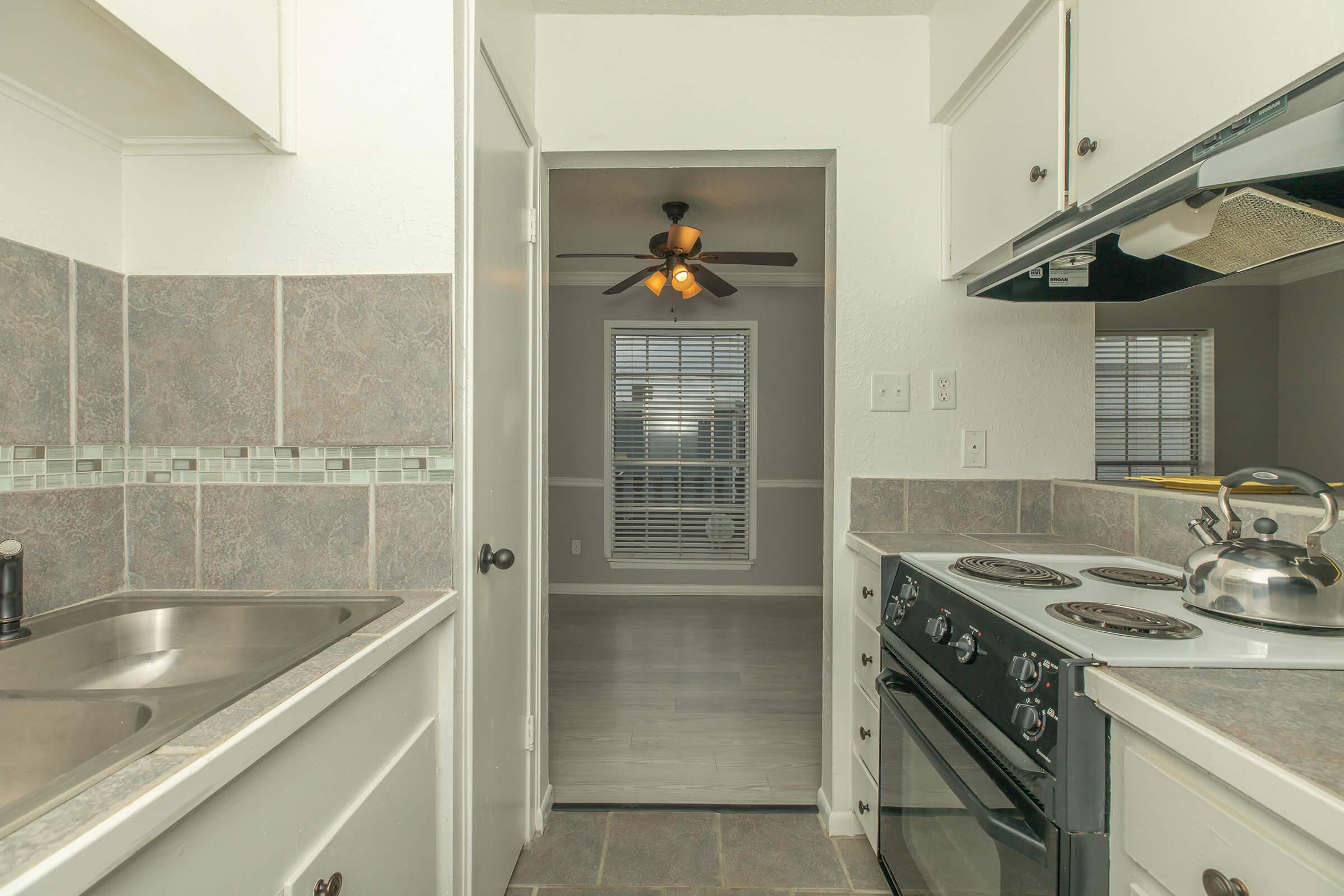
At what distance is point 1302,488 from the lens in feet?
3.24

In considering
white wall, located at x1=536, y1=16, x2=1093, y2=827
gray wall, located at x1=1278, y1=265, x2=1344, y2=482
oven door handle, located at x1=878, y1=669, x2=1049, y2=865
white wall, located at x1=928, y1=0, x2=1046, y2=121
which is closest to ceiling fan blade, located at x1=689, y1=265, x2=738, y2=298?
white wall, located at x1=536, y1=16, x2=1093, y2=827

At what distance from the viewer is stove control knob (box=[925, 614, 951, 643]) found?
1.21 meters

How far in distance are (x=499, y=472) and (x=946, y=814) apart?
1.14m

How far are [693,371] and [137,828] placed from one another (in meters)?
4.91

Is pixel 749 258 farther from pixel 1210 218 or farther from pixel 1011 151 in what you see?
pixel 1210 218

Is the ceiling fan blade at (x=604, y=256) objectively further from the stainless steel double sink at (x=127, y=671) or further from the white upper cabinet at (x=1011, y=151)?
the stainless steel double sink at (x=127, y=671)

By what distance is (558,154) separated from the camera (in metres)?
1.96

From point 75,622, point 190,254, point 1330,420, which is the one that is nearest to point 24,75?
point 190,254

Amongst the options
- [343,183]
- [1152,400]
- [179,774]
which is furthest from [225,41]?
[1152,400]

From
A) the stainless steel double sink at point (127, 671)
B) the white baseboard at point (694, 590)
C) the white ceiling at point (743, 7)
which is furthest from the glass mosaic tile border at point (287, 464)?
the white baseboard at point (694, 590)

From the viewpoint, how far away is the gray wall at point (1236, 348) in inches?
195

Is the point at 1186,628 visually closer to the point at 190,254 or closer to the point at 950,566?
the point at 950,566

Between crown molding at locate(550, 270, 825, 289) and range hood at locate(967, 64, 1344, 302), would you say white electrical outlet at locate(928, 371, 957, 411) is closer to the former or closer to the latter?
range hood at locate(967, 64, 1344, 302)

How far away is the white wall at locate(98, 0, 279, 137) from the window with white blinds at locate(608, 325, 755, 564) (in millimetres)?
4068
